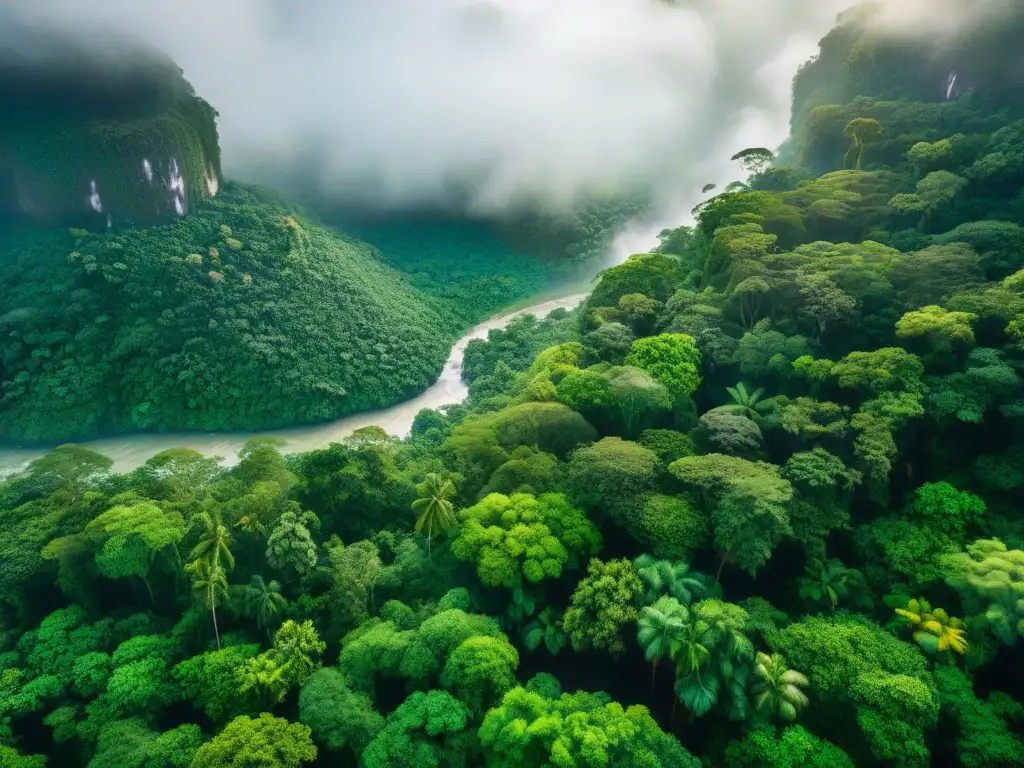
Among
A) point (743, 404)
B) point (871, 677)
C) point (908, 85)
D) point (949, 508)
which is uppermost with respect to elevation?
point (908, 85)

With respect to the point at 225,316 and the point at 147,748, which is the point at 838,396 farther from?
the point at 225,316

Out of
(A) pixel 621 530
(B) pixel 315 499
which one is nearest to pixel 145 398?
(B) pixel 315 499

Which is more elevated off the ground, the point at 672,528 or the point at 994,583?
the point at 672,528

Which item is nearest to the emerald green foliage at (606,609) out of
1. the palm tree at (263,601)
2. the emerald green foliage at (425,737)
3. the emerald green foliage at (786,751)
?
the emerald green foliage at (786,751)

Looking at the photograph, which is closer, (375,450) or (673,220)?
(375,450)

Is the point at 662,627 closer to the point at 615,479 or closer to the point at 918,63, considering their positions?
the point at 615,479

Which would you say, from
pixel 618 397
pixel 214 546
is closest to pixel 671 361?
pixel 618 397

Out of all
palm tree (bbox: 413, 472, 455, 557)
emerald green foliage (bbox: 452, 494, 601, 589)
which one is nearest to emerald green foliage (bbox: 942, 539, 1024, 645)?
emerald green foliage (bbox: 452, 494, 601, 589)

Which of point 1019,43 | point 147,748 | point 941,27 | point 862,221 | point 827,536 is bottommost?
point 147,748
